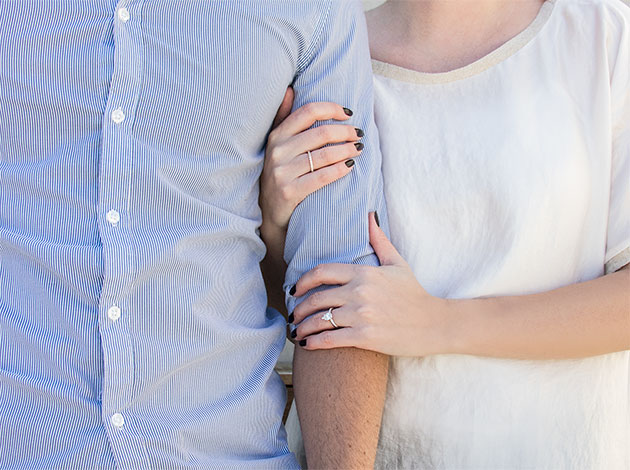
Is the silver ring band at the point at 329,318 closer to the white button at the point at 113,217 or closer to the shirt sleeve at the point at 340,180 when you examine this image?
the shirt sleeve at the point at 340,180

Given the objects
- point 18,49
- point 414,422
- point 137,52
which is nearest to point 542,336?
point 414,422

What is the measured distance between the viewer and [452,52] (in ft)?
5.23

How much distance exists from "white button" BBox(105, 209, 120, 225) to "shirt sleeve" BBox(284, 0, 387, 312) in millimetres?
329

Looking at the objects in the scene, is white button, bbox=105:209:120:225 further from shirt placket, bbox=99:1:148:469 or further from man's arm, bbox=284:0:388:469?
man's arm, bbox=284:0:388:469

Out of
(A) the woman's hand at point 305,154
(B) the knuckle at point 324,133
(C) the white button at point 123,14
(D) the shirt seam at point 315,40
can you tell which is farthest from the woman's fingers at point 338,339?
(C) the white button at point 123,14

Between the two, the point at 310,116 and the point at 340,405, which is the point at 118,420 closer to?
the point at 340,405

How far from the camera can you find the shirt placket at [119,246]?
116 centimetres

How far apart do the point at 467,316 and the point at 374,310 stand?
7.5 inches

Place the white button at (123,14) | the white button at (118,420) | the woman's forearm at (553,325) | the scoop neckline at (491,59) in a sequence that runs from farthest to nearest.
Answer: the scoop neckline at (491,59) → the woman's forearm at (553,325) → the white button at (123,14) → the white button at (118,420)

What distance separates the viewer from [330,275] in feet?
4.33

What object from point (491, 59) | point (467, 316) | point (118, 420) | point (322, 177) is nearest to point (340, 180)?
point (322, 177)

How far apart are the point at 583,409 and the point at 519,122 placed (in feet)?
1.84

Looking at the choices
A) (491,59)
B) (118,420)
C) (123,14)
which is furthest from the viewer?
(491,59)

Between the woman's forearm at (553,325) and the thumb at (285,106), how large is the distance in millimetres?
467
